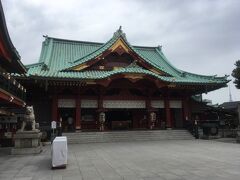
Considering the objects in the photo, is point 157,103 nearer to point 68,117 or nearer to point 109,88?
point 109,88

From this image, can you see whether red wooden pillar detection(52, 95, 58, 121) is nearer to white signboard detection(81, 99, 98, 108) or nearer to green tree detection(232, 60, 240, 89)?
white signboard detection(81, 99, 98, 108)

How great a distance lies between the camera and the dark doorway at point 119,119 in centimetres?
2667

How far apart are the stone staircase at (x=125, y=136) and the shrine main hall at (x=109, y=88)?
1.22m

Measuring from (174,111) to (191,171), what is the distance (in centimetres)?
2044

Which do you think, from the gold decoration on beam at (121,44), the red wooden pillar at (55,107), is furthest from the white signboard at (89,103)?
→ the gold decoration on beam at (121,44)

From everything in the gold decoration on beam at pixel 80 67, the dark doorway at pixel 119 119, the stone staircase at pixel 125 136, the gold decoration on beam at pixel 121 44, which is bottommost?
the stone staircase at pixel 125 136

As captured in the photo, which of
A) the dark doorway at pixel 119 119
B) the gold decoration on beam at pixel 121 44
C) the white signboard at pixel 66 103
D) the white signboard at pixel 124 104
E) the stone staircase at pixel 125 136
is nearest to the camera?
the stone staircase at pixel 125 136

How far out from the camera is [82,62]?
23062 millimetres

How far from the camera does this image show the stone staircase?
2017 centimetres

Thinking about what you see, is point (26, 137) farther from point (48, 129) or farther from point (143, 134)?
point (143, 134)

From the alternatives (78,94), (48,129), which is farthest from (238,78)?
(48,129)

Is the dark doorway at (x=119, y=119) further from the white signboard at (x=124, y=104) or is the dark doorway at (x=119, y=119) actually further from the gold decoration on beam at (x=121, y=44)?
the gold decoration on beam at (x=121, y=44)

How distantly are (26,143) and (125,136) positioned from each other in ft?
30.9

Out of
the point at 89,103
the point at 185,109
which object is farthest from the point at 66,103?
the point at 185,109
